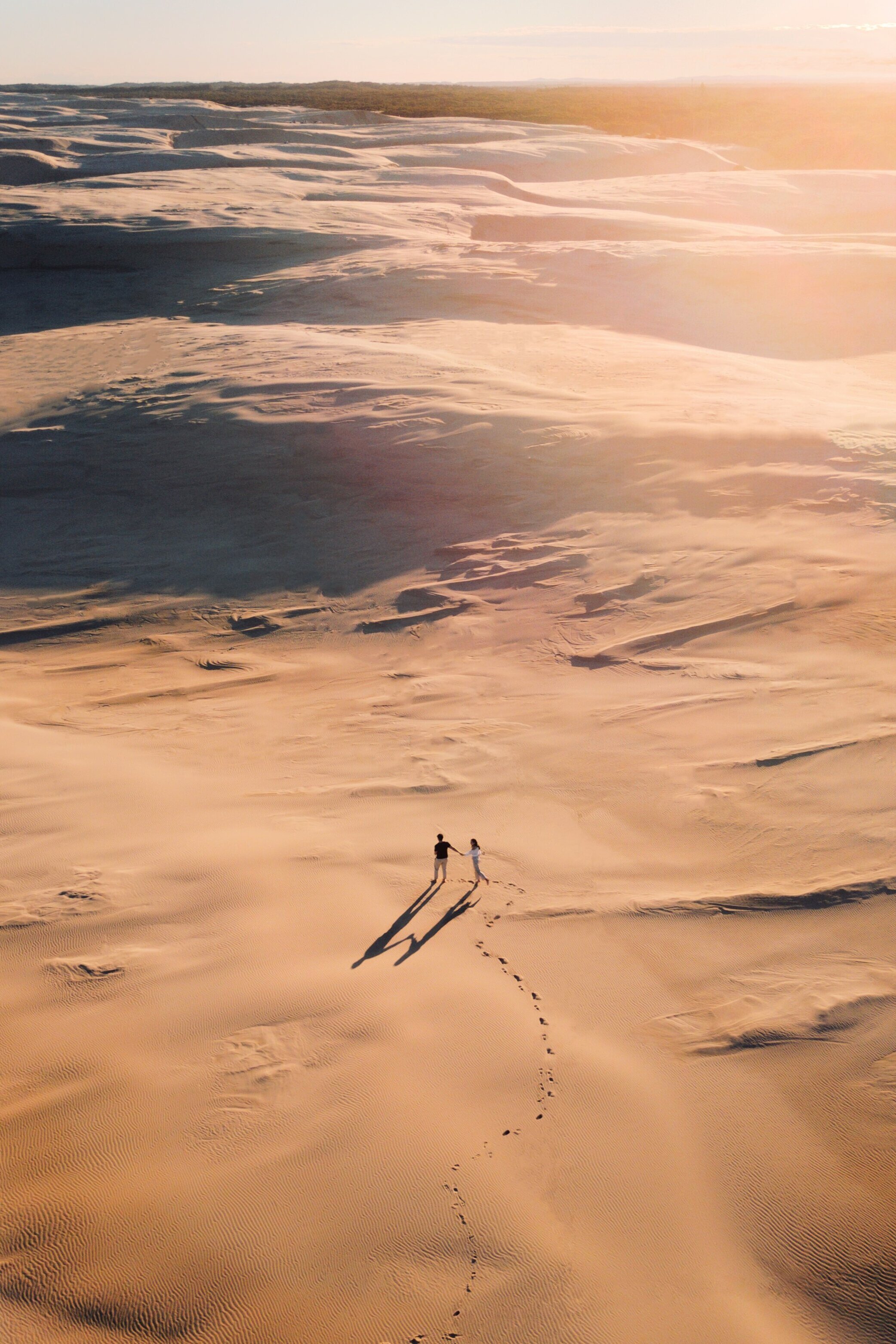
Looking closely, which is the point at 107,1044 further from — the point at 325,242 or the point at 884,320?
the point at 325,242

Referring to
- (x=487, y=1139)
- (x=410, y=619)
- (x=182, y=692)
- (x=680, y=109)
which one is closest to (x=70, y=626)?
(x=182, y=692)

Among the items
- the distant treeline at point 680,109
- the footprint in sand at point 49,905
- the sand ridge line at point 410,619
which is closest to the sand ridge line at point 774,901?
the footprint in sand at point 49,905

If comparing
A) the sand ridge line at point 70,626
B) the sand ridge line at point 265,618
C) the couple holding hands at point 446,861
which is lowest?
the couple holding hands at point 446,861

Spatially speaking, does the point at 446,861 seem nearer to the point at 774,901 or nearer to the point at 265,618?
the point at 774,901

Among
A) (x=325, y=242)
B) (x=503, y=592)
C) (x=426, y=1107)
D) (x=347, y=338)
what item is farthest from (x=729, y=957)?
(x=325, y=242)

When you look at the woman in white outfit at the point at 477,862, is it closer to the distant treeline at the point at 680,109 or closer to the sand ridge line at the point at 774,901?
the sand ridge line at the point at 774,901
